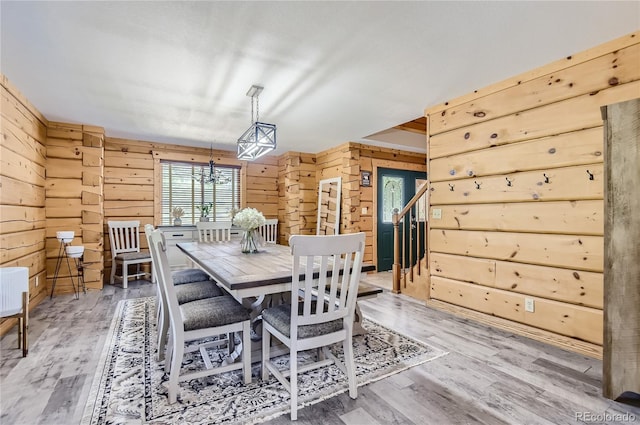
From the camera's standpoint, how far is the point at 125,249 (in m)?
4.98

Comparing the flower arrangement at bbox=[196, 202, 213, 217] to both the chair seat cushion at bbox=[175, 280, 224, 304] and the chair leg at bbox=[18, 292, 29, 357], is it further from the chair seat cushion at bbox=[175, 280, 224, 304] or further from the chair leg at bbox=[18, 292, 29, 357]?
the chair leg at bbox=[18, 292, 29, 357]

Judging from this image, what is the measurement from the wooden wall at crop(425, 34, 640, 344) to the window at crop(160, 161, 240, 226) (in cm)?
411

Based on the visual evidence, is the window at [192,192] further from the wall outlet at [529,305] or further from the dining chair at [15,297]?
the wall outlet at [529,305]

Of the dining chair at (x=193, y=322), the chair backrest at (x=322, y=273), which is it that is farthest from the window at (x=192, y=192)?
the chair backrest at (x=322, y=273)

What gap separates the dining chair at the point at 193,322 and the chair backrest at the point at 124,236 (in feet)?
11.5

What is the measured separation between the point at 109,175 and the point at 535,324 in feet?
20.5

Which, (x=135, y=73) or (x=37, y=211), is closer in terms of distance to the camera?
(x=135, y=73)

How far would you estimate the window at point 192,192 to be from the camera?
559 centimetres

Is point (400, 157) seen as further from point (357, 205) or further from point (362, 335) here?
point (362, 335)

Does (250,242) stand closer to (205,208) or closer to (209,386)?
(209,386)

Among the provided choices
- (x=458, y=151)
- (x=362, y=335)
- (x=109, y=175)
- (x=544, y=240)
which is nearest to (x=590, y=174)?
(x=544, y=240)

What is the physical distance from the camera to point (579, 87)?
97.7 inches

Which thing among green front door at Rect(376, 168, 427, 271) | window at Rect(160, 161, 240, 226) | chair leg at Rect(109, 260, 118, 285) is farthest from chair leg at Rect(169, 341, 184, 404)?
green front door at Rect(376, 168, 427, 271)

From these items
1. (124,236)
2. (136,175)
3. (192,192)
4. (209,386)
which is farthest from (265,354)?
(136,175)
